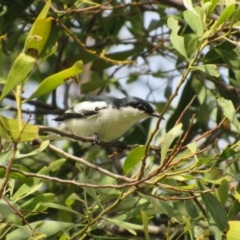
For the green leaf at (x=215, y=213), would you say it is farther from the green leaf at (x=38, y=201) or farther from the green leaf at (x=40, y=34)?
the green leaf at (x=40, y=34)

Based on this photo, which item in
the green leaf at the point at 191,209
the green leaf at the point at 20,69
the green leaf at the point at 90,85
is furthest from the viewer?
the green leaf at the point at 90,85

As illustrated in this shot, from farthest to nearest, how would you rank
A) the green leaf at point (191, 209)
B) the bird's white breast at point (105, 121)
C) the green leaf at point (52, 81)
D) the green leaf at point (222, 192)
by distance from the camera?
the bird's white breast at point (105, 121) < the green leaf at point (191, 209) < the green leaf at point (222, 192) < the green leaf at point (52, 81)

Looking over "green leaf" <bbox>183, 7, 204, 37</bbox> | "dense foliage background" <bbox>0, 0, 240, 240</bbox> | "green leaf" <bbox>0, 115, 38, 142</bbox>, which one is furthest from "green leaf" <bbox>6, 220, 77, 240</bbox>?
"green leaf" <bbox>183, 7, 204, 37</bbox>

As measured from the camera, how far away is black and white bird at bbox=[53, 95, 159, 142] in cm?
431

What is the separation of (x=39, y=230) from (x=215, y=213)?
631 mm

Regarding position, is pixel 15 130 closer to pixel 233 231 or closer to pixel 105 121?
pixel 233 231

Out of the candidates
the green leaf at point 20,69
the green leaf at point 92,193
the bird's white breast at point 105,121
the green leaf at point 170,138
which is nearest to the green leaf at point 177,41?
the green leaf at point 170,138

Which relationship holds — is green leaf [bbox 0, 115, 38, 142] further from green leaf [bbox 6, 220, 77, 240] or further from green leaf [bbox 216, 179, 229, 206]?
green leaf [bbox 216, 179, 229, 206]

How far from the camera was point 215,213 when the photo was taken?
8.69 ft

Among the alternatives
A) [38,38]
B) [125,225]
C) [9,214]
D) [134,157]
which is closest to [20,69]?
[38,38]

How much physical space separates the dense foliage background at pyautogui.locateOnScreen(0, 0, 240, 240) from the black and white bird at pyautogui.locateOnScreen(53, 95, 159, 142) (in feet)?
0.52

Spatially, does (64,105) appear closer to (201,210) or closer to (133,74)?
(133,74)

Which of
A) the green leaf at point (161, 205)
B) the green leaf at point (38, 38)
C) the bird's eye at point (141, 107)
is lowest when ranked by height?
the bird's eye at point (141, 107)

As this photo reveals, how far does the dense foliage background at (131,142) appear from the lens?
2406mm
